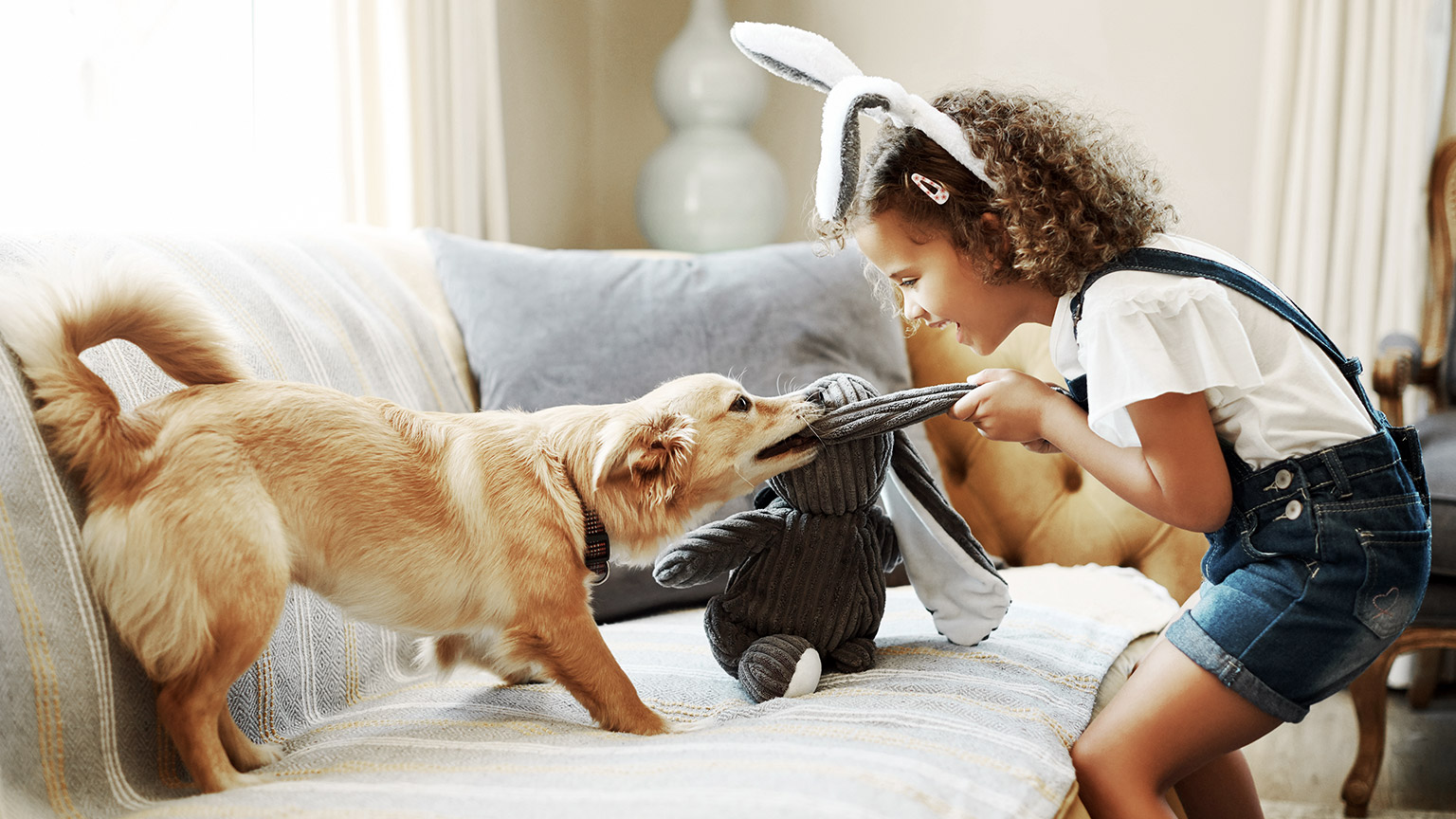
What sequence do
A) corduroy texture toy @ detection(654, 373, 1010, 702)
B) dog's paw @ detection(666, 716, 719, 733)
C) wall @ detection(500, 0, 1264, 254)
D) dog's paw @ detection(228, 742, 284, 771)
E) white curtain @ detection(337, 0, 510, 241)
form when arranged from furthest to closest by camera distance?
wall @ detection(500, 0, 1264, 254)
white curtain @ detection(337, 0, 510, 241)
corduroy texture toy @ detection(654, 373, 1010, 702)
dog's paw @ detection(666, 716, 719, 733)
dog's paw @ detection(228, 742, 284, 771)

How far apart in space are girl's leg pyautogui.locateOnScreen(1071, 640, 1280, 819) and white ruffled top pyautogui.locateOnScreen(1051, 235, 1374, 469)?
0.25 metres

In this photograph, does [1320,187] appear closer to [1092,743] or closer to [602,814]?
[1092,743]

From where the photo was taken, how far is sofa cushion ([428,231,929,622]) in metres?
1.63

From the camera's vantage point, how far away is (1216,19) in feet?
9.03

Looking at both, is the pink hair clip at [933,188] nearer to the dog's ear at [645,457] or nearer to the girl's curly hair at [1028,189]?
the girl's curly hair at [1028,189]

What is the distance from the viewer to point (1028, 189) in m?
1.09

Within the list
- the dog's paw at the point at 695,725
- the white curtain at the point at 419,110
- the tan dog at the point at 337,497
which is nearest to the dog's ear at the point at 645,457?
the tan dog at the point at 337,497

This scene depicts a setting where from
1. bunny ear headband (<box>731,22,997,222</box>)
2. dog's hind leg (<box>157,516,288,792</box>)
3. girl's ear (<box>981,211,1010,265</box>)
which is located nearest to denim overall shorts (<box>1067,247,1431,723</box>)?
girl's ear (<box>981,211,1010,265</box>)

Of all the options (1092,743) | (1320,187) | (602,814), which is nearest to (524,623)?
(602,814)

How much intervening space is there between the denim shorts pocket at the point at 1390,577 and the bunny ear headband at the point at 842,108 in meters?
0.54

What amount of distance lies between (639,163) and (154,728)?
9.03ft

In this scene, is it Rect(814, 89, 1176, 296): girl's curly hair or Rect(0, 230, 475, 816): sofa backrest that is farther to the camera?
Rect(814, 89, 1176, 296): girl's curly hair

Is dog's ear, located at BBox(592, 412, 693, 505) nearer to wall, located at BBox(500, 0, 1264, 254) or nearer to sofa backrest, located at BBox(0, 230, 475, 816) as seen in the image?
sofa backrest, located at BBox(0, 230, 475, 816)

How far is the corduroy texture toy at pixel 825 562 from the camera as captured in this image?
1.16 meters
